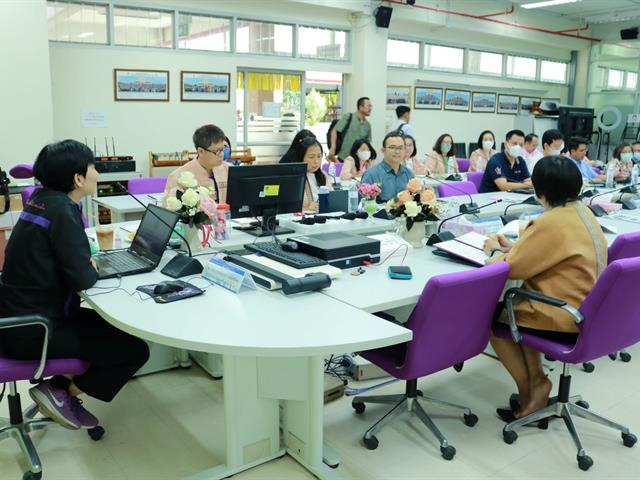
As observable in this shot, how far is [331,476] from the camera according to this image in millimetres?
2184

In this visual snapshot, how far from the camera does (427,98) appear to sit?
995cm

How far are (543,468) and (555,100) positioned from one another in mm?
11599

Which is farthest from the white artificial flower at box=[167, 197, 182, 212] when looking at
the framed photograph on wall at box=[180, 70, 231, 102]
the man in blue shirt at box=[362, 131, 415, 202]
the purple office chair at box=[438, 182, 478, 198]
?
the framed photograph on wall at box=[180, 70, 231, 102]

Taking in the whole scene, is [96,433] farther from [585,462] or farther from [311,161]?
[311,161]

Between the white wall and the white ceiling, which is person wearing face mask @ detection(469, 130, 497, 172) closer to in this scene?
the white ceiling

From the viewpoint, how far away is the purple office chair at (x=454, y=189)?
16.2ft

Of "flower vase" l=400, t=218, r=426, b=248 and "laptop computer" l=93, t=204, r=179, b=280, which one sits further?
"flower vase" l=400, t=218, r=426, b=248

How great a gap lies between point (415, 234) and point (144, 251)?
1.31m

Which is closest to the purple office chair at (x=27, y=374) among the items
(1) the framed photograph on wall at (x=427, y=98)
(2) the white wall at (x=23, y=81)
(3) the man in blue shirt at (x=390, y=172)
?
(3) the man in blue shirt at (x=390, y=172)

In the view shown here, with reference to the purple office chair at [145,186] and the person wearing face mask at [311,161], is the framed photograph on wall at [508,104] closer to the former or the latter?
the person wearing face mask at [311,161]

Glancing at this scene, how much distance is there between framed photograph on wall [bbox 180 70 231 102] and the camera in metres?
7.11

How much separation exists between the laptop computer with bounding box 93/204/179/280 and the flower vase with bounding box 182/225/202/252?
0.52 feet

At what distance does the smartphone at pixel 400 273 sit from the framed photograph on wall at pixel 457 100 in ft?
27.4

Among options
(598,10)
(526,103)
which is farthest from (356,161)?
(598,10)
